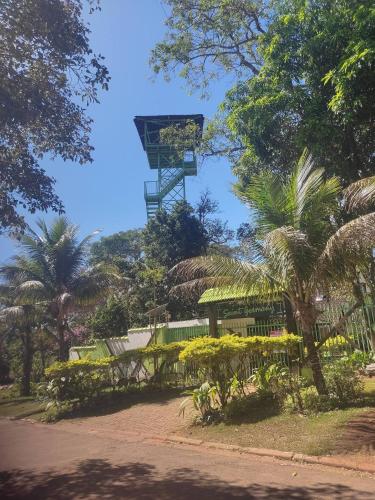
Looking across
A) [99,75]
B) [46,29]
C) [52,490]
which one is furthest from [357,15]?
[52,490]

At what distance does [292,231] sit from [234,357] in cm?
→ 289

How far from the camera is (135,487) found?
535 centimetres

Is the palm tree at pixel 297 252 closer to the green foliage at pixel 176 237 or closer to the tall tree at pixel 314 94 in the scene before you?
the tall tree at pixel 314 94

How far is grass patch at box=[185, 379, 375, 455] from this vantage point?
656 cm

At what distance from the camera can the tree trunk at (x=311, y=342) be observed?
27.4 ft

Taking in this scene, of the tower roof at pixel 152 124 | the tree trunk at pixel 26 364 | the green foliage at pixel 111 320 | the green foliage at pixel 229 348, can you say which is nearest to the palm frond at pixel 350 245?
the green foliage at pixel 229 348

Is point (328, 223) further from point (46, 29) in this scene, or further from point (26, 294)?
point (26, 294)

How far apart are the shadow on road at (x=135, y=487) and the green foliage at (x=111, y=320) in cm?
1950

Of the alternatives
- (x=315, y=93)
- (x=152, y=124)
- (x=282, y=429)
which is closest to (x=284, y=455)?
(x=282, y=429)

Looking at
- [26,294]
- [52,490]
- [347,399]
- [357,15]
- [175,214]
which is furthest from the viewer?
[175,214]

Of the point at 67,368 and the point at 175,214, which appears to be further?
the point at 175,214

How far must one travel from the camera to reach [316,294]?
8789 millimetres

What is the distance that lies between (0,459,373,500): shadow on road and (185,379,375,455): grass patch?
140 cm

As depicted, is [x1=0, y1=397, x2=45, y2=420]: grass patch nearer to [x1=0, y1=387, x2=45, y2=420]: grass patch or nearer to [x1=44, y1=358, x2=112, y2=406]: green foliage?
[x1=0, y1=387, x2=45, y2=420]: grass patch
